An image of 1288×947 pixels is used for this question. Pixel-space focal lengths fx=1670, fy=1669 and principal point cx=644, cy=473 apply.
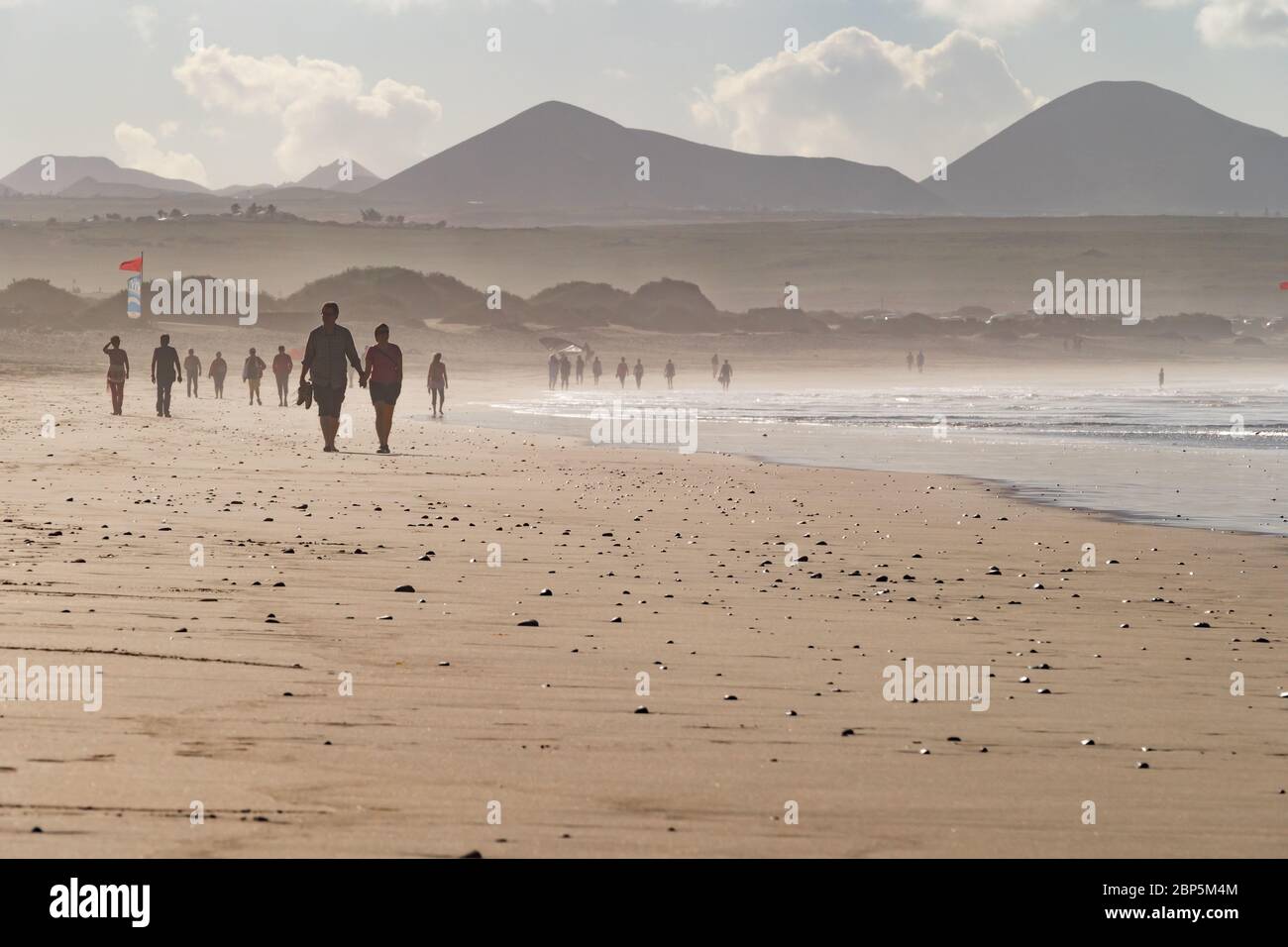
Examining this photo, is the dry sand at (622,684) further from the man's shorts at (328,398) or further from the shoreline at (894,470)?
the man's shorts at (328,398)

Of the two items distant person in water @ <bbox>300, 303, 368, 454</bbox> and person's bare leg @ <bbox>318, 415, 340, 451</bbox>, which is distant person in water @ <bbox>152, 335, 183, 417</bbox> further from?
distant person in water @ <bbox>300, 303, 368, 454</bbox>

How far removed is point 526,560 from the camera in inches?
451

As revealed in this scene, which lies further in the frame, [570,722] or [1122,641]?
[1122,641]

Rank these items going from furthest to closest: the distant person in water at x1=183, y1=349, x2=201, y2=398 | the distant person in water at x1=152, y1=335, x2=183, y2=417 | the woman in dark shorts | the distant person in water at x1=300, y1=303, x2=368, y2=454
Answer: the distant person in water at x1=183, y1=349, x2=201, y2=398 < the distant person in water at x1=152, y1=335, x2=183, y2=417 < the woman in dark shorts < the distant person in water at x1=300, y1=303, x2=368, y2=454

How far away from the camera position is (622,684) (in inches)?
280

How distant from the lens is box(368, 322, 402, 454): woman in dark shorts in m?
23.6

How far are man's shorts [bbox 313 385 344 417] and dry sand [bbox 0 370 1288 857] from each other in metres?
7.61

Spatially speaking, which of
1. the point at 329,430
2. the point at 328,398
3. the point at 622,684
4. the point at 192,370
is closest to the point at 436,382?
the point at 192,370

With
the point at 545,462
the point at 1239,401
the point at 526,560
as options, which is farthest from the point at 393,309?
the point at 526,560

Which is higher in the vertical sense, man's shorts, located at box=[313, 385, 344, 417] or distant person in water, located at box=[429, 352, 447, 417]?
distant person in water, located at box=[429, 352, 447, 417]

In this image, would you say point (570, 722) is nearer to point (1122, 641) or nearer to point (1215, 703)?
point (1215, 703)

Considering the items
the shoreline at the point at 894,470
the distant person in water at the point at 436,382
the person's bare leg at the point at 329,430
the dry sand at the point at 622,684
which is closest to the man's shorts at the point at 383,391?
the person's bare leg at the point at 329,430

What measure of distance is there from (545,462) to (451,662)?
15856mm

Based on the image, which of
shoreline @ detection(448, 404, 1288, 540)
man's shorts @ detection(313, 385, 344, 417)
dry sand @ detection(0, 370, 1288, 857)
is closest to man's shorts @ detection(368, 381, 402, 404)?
man's shorts @ detection(313, 385, 344, 417)
